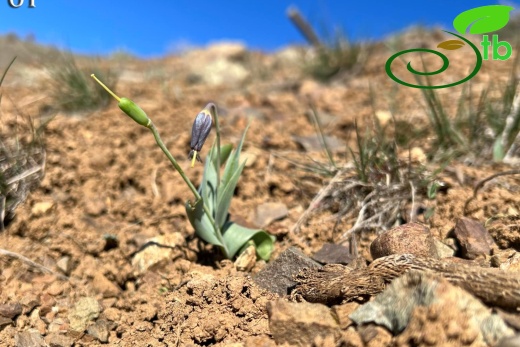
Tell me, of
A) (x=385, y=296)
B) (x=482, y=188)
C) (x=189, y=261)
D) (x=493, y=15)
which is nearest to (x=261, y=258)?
(x=189, y=261)

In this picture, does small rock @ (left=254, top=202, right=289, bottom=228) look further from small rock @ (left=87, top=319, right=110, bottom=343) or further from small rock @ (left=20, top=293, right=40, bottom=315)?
small rock @ (left=20, top=293, right=40, bottom=315)

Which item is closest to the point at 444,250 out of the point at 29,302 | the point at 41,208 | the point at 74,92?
the point at 29,302

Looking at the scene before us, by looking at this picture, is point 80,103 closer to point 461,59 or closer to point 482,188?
point 482,188

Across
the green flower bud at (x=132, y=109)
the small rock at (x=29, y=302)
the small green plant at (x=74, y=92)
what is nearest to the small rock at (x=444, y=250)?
the green flower bud at (x=132, y=109)

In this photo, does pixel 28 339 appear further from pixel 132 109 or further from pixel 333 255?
pixel 333 255

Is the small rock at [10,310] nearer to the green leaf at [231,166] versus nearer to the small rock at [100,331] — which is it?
the small rock at [100,331]

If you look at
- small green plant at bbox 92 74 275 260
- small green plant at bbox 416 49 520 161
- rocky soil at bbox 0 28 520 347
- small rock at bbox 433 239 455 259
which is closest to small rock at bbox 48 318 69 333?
rocky soil at bbox 0 28 520 347

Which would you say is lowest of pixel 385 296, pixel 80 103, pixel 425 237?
pixel 385 296
